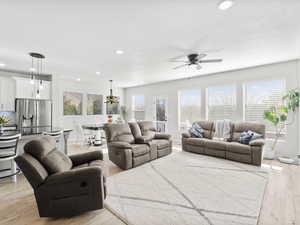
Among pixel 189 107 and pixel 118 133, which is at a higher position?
pixel 189 107

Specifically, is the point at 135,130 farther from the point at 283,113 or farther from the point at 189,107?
the point at 283,113

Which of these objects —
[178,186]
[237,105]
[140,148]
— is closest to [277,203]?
[178,186]

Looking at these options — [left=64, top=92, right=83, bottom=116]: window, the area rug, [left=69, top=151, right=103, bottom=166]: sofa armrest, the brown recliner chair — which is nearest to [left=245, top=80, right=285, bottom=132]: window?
the area rug

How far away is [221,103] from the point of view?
5.39 m

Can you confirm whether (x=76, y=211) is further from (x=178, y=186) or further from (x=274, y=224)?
(x=274, y=224)

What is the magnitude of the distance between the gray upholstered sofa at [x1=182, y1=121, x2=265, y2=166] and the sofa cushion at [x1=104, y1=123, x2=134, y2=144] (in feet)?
6.36

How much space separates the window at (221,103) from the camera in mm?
5168

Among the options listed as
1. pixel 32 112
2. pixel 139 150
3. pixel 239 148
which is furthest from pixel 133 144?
pixel 32 112

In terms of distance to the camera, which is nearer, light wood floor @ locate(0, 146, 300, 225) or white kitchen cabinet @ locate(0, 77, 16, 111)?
light wood floor @ locate(0, 146, 300, 225)

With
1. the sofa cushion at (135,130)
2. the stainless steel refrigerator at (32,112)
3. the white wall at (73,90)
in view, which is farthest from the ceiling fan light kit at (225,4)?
the white wall at (73,90)

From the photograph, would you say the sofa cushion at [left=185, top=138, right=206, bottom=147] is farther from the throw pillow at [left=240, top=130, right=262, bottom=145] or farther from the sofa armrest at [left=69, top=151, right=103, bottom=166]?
the sofa armrest at [left=69, top=151, right=103, bottom=166]

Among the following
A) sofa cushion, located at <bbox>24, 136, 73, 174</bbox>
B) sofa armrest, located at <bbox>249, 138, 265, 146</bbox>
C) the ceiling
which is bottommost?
sofa armrest, located at <bbox>249, 138, 265, 146</bbox>

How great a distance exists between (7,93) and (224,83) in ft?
22.9

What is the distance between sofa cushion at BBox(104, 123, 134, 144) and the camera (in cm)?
388
